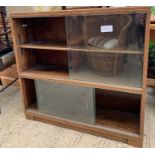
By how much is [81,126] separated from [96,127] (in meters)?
0.13

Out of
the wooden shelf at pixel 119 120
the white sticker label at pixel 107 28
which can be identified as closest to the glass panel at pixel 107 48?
the white sticker label at pixel 107 28

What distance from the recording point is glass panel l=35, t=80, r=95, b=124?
1.53 metres

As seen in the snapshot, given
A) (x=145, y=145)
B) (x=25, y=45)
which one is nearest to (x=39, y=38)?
(x=25, y=45)

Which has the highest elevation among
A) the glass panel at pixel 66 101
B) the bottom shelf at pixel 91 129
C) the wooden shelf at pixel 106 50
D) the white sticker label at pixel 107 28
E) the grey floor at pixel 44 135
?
the white sticker label at pixel 107 28

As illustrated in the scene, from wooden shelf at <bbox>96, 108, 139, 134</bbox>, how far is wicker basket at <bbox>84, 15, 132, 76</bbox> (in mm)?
424

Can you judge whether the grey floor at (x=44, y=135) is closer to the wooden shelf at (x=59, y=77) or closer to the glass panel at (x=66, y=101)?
the glass panel at (x=66, y=101)

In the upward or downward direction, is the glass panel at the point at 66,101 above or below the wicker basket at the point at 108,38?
below

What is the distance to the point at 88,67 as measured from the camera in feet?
5.05

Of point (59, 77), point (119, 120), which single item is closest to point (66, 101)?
point (59, 77)

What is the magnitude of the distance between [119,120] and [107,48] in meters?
0.64

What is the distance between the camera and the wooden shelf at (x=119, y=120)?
1548mm

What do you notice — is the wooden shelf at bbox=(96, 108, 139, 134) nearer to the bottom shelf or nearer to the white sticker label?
the bottom shelf

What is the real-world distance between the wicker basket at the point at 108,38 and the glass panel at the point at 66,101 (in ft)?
0.63

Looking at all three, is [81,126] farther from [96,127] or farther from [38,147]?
[38,147]
